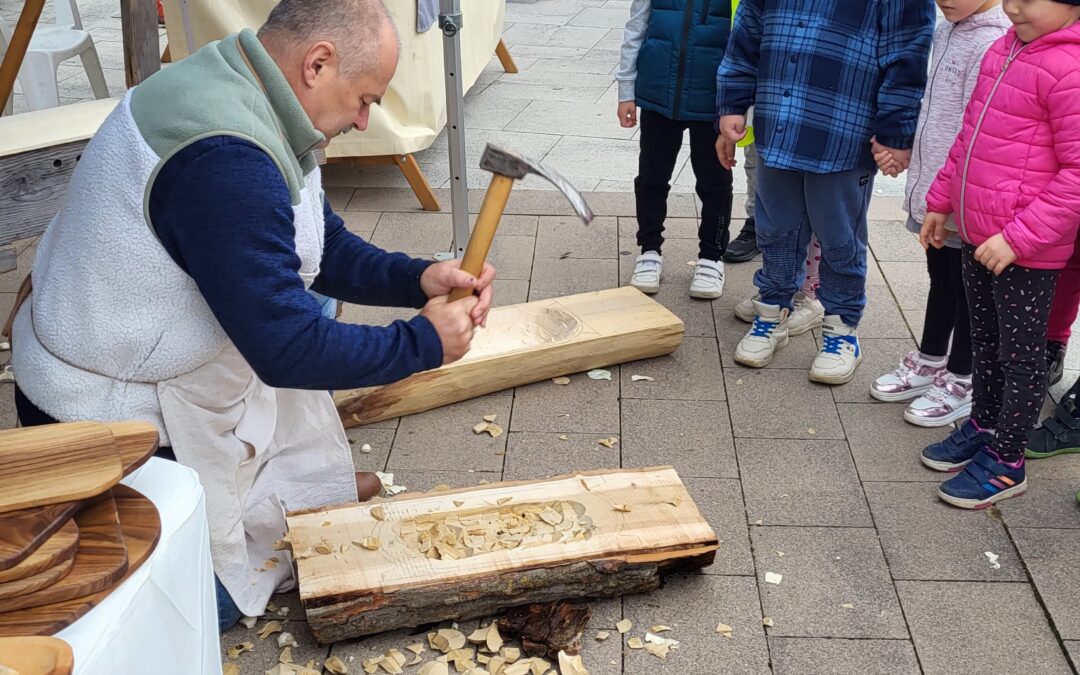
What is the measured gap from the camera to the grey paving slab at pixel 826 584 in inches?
101

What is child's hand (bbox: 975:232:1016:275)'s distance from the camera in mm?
2658

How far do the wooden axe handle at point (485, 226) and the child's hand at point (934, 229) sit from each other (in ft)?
4.56

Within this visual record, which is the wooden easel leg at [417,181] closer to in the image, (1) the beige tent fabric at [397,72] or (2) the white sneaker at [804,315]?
(1) the beige tent fabric at [397,72]

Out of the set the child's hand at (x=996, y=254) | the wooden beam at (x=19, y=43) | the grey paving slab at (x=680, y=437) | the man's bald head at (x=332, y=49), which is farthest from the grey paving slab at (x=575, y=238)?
the man's bald head at (x=332, y=49)

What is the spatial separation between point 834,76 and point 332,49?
191cm

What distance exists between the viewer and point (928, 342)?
3557 mm

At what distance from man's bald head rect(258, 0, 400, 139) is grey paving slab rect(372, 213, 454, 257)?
8.87 feet

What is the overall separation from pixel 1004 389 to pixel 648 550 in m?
1.20

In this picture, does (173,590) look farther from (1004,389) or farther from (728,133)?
(728,133)

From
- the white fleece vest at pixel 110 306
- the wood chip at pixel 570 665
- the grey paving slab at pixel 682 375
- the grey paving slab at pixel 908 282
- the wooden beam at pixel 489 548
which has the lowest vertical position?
the grey paving slab at pixel 908 282

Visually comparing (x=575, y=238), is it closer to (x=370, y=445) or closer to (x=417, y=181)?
(x=417, y=181)

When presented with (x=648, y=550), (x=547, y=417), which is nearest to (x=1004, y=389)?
(x=648, y=550)

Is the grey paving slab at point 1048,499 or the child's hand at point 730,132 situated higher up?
the child's hand at point 730,132

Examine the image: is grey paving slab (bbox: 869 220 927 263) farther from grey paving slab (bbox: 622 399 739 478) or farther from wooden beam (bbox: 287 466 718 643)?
wooden beam (bbox: 287 466 718 643)
